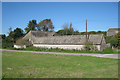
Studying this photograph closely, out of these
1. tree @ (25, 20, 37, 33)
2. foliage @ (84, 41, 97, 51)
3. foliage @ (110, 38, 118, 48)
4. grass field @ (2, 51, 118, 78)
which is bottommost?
grass field @ (2, 51, 118, 78)

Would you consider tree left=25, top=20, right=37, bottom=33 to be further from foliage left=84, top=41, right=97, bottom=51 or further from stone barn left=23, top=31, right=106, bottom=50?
foliage left=84, top=41, right=97, bottom=51

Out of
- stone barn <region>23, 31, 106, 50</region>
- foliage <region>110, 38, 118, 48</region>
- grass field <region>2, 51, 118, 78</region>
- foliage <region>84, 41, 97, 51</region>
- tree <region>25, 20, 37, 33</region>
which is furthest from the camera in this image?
tree <region>25, 20, 37, 33</region>

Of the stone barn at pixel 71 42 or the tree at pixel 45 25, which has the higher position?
the tree at pixel 45 25

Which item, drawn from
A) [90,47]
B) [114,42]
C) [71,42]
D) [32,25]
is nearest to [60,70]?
[90,47]

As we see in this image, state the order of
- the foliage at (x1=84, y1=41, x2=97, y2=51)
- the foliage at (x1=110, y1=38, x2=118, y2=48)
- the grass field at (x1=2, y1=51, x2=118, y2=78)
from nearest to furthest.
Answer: the grass field at (x1=2, y1=51, x2=118, y2=78) < the foliage at (x1=84, y1=41, x2=97, y2=51) < the foliage at (x1=110, y1=38, x2=118, y2=48)

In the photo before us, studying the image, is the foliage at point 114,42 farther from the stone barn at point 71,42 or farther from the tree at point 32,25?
the tree at point 32,25

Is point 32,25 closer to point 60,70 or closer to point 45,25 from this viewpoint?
point 45,25

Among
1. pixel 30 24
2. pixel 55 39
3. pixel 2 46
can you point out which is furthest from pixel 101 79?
pixel 30 24

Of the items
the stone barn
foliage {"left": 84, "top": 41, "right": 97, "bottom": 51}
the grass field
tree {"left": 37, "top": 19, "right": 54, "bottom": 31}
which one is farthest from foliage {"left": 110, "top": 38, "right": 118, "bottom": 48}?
tree {"left": 37, "top": 19, "right": 54, "bottom": 31}

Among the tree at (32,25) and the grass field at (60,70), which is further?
the tree at (32,25)

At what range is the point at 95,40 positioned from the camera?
102 feet

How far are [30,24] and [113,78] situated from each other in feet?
222

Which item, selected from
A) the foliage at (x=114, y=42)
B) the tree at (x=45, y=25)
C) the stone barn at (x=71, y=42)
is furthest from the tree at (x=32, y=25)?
the foliage at (x=114, y=42)

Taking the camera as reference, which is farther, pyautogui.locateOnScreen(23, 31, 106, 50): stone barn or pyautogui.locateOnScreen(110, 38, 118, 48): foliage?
pyautogui.locateOnScreen(110, 38, 118, 48): foliage
